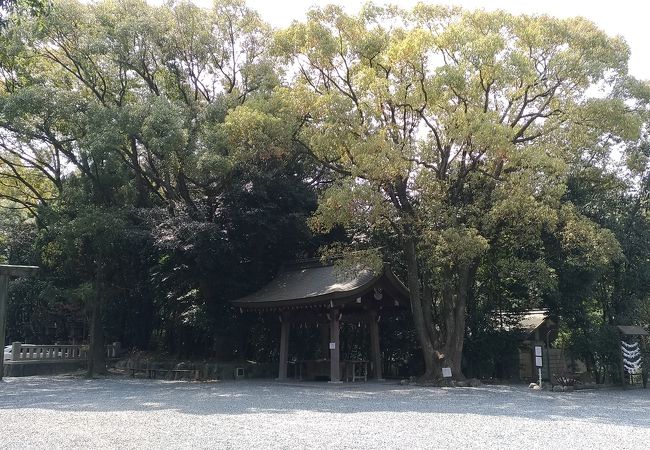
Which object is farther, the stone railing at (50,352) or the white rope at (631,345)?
the stone railing at (50,352)

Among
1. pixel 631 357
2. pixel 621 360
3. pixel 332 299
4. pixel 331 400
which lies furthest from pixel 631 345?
pixel 331 400

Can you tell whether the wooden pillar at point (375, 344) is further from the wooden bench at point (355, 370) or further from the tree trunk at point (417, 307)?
the tree trunk at point (417, 307)

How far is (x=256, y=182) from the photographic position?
18.0 m

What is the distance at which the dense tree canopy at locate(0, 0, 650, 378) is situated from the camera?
48.0ft

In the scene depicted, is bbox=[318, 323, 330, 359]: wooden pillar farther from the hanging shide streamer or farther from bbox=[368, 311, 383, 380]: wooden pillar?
the hanging shide streamer

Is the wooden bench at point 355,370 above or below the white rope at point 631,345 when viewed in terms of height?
below

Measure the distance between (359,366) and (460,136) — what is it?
7.96 meters

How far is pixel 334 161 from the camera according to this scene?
17172 mm

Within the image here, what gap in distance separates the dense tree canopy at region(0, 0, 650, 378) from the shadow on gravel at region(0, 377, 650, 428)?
270cm

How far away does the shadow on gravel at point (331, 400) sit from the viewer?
34.0 feet

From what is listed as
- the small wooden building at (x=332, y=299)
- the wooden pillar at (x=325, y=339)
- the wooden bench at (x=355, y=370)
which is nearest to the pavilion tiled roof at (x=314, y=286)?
the small wooden building at (x=332, y=299)

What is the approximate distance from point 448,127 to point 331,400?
23.3 feet

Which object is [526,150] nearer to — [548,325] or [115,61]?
Result: [548,325]

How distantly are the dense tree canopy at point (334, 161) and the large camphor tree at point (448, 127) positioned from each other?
6cm
